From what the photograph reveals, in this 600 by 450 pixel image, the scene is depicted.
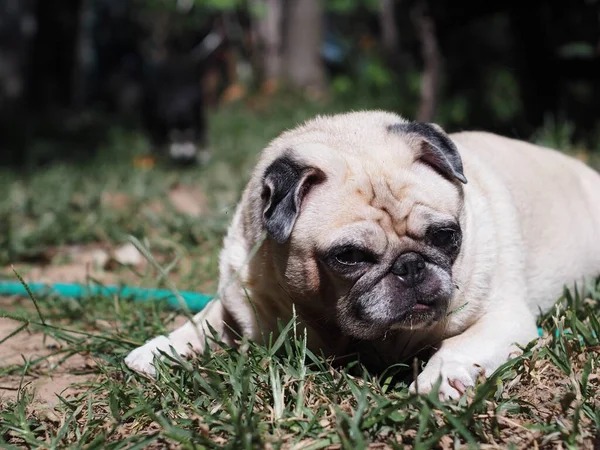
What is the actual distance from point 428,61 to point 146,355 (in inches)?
223

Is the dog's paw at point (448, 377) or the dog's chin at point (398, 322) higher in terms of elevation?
the dog's chin at point (398, 322)

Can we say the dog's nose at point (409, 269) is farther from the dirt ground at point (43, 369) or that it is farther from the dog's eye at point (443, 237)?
the dirt ground at point (43, 369)

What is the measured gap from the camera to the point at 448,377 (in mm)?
2518

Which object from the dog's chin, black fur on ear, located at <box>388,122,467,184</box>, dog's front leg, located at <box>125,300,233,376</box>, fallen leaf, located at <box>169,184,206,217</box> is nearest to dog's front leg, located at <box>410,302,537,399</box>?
the dog's chin

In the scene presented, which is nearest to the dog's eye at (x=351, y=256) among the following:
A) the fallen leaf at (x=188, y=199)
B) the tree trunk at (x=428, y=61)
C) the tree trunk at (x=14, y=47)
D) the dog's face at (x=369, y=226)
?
the dog's face at (x=369, y=226)

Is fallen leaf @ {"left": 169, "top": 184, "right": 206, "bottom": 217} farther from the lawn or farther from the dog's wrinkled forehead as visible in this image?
the dog's wrinkled forehead

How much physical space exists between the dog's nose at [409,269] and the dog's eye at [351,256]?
0.11 m

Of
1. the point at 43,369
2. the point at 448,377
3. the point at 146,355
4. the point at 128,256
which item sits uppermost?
the point at 448,377

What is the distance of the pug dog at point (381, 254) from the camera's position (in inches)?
102

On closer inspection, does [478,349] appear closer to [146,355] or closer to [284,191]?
[284,191]

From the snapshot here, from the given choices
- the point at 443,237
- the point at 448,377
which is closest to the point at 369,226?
the point at 443,237

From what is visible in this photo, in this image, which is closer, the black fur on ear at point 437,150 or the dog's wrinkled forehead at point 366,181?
the dog's wrinkled forehead at point 366,181

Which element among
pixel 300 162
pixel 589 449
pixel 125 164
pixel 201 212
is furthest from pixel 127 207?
pixel 589 449

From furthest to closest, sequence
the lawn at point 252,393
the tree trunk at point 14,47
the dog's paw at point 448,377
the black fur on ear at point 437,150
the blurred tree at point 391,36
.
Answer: the blurred tree at point 391,36 → the tree trunk at point 14,47 → the black fur on ear at point 437,150 → the dog's paw at point 448,377 → the lawn at point 252,393
